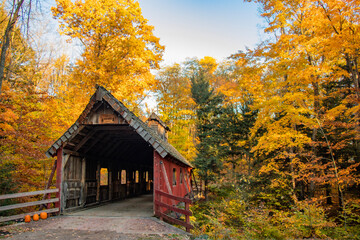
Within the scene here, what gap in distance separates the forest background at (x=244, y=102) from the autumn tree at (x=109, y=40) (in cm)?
7

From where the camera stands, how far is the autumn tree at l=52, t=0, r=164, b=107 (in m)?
14.1

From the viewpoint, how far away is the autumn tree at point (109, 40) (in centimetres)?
1411

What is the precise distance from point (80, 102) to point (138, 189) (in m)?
9.81

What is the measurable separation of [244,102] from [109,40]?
13.0 m

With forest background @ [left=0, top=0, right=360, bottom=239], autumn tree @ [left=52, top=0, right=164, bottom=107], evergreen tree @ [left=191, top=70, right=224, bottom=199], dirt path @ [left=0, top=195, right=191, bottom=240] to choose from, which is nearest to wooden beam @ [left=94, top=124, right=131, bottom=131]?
forest background @ [left=0, top=0, right=360, bottom=239]

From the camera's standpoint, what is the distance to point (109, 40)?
48.5 feet

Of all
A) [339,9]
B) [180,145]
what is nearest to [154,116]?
[180,145]

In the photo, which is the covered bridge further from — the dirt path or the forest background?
the forest background

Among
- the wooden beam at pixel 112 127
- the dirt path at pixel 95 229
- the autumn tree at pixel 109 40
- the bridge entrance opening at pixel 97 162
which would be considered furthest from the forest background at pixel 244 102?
the wooden beam at pixel 112 127

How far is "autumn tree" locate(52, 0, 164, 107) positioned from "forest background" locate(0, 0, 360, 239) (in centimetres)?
7

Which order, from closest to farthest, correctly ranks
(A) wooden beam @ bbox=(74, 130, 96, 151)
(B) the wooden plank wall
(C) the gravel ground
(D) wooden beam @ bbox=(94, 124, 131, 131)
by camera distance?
(C) the gravel ground → (D) wooden beam @ bbox=(94, 124, 131, 131) → (B) the wooden plank wall → (A) wooden beam @ bbox=(74, 130, 96, 151)

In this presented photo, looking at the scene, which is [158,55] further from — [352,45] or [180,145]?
[352,45]

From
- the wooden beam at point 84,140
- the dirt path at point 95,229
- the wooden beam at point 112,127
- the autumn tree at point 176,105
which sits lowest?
the dirt path at point 95,229

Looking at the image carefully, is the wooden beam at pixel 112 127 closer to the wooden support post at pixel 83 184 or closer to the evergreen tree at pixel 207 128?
the wooden support post at pixel 83 184
